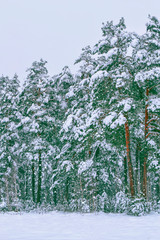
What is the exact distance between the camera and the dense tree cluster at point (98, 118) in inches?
584

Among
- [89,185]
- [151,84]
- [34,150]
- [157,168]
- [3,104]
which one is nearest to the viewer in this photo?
[157,168]

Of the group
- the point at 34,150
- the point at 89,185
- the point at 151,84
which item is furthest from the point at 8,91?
the point at 151,84

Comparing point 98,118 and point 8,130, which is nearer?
point 98,118

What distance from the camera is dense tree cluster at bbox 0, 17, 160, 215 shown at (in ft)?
48.7

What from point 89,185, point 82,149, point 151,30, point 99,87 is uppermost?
point 151,30

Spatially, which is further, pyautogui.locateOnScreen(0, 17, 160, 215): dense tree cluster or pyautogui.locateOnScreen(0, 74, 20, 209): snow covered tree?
pyautogui.locateOnScreen(0, 74, 20, 209): snow covered tree

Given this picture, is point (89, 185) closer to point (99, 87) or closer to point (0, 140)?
point (99, 87)

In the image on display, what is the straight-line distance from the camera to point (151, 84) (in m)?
15.4

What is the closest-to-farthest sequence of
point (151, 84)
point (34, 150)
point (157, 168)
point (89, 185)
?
point (157, 168), point (151, 84), point (89, 185), point (34, 150)

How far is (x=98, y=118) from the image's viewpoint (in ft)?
51.2

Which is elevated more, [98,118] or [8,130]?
[8,130]

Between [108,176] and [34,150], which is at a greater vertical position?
[34,150]

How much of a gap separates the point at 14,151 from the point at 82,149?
26.6 feet

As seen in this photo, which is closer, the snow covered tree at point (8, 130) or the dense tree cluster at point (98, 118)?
the dense tree cluster at point (98, 118)
